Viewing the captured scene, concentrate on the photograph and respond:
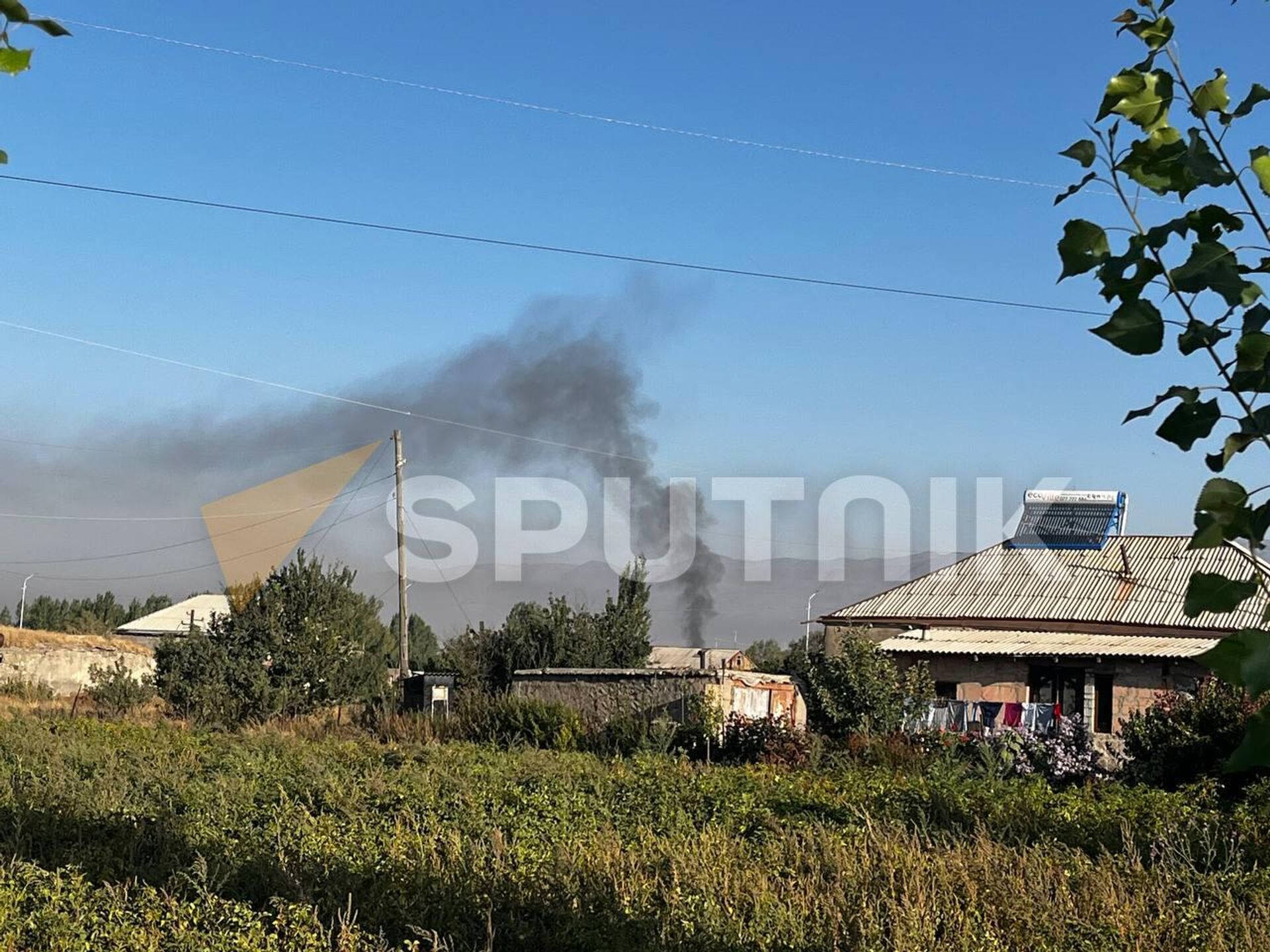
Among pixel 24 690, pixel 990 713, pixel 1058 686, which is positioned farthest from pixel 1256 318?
pixel 24 690

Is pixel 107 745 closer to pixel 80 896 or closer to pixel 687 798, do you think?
pixel 687 798

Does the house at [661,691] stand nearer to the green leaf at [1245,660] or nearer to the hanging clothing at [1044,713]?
the hanging clothing at [1044,713]

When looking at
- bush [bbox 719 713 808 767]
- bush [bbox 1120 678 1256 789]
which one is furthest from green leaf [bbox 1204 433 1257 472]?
bush [bbox 719 713 808 767]

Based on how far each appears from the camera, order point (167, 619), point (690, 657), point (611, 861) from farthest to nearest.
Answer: point (167, 619) → point (690, 657) → point (611, 861)

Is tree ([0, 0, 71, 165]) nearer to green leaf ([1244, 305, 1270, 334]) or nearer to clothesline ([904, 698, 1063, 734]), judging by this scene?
green leaf ([1244, 305, 1270, 334])

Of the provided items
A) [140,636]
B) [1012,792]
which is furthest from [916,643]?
[140,636]

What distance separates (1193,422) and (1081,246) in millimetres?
413

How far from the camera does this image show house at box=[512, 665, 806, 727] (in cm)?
2491

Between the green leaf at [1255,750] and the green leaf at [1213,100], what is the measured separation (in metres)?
1.21

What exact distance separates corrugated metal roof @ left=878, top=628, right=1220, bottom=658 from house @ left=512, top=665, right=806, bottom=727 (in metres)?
4.04

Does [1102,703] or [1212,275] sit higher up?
[1212,275]

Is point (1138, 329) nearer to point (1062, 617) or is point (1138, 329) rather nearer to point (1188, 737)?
point (1188, 737)

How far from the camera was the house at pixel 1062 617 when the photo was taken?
98.2ft

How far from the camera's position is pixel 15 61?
265 cm
